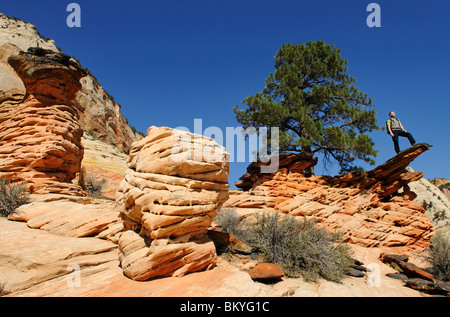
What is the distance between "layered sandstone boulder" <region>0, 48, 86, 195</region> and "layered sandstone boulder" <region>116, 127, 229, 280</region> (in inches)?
207

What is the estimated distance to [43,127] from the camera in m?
9.77

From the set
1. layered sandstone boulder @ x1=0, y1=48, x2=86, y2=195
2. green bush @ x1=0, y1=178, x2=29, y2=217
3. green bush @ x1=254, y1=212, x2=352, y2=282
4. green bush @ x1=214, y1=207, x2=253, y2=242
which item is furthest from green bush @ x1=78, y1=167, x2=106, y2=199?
green bush @ x1=254, y1=212, x2=352, y2=282

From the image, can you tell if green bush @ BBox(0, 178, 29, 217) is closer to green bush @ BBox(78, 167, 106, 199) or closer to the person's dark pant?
green bush @ BBox(78, 167, 106, 199)

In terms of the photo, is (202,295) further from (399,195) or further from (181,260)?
(399,195)

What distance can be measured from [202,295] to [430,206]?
1981 centimetres

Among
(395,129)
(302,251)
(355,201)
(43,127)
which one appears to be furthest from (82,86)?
(302,251)

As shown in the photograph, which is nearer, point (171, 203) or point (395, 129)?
point (171, 203)

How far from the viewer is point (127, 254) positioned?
4781 mm

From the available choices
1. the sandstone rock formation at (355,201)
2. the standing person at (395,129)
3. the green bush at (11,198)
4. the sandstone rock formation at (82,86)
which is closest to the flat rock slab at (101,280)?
the green bush at (11,198)

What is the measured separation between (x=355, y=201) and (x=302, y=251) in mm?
7840

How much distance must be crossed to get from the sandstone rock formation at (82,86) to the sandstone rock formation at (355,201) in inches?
1190

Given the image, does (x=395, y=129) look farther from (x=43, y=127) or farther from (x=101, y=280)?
(x=43, y=127)
